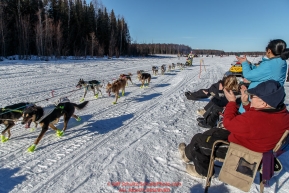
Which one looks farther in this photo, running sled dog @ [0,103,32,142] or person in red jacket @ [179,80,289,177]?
running sled dog @ [0,103,32,142]

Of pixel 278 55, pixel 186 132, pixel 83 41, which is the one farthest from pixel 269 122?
pixel 83 41

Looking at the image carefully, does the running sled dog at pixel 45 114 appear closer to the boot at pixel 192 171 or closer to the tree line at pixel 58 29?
the boot at pixel 192 171

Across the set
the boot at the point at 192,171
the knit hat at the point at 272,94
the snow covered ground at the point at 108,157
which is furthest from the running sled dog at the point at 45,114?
the knit hat at the point at 272,94

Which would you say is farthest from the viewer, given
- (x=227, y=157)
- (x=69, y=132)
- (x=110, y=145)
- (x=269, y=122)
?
(x=69, y=132)

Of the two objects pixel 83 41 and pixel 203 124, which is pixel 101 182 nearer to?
pixel 203 124

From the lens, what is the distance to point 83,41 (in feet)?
117

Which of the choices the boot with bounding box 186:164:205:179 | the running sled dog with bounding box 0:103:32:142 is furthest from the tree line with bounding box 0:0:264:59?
the boot with bounding box 186:164:205:179

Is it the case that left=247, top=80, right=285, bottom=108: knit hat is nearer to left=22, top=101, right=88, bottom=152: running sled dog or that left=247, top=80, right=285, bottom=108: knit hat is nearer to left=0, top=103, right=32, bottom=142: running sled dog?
left=22, top=101, right=88, bottom=152: running sled dog

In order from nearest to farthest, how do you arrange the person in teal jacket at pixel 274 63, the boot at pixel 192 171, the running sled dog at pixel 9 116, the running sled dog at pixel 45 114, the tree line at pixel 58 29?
the person in teal jacket at pixel 274 63
the boot at pixel 192 171
the running sled dog at pixel 45 114
the running sled dog at pixel 9 116
the tree line at pixel 58 29

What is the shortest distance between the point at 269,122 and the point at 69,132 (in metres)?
3.50

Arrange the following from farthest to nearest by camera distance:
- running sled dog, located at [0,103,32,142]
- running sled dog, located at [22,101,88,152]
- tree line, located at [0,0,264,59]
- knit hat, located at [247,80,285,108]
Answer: tree line, located at [0,0,264,59] < running sled dog, located at [0,103,32,142] < running sled dog, located at [22,101,88,152] < knit hat, located at [247,80,285,108]

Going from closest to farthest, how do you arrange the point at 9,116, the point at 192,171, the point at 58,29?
1. the point at 192,171
2. the point at 9,116
3. the point at 58,29

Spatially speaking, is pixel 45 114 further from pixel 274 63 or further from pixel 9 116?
pixel 274 63

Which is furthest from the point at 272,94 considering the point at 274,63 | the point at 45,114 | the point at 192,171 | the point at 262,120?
the point at 45,114
